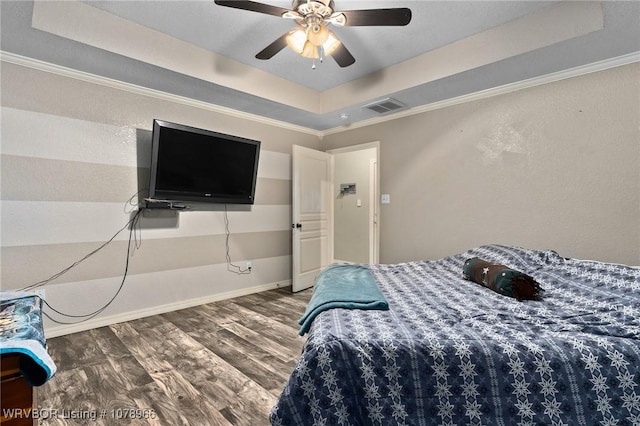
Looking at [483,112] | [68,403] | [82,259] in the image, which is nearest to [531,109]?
[483,112]

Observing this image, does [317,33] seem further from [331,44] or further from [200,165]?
[200,165]

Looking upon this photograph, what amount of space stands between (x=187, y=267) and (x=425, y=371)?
9.83 ft

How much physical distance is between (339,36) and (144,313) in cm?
333

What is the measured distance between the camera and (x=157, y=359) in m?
2.21

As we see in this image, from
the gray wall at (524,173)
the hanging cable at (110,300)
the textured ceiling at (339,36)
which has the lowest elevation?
the hanging cable at (110,300)

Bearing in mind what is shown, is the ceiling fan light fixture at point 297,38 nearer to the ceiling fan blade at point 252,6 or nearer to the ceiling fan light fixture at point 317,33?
the ceiling fan light fixture at point 317,33

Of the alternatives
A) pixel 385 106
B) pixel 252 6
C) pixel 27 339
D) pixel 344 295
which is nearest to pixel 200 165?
pixel 252 6

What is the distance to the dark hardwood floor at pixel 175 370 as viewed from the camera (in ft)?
5.40

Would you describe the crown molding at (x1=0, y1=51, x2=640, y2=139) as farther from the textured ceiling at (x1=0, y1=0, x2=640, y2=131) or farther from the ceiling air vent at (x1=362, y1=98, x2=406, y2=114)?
the ceiling air vent at (x1=362, y1=98, x2=406, y2=114)

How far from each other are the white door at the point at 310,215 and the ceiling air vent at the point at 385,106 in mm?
1115

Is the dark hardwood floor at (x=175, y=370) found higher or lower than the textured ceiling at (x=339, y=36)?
lower

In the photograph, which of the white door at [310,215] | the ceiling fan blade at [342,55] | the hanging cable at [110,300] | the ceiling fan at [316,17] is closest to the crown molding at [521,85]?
the white door at [310,215]

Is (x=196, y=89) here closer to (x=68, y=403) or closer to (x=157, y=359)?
(x=157, y=359)

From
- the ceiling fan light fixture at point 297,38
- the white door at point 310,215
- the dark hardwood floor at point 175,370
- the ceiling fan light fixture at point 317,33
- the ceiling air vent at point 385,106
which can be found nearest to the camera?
the dark hardwood floor at point 175,370
